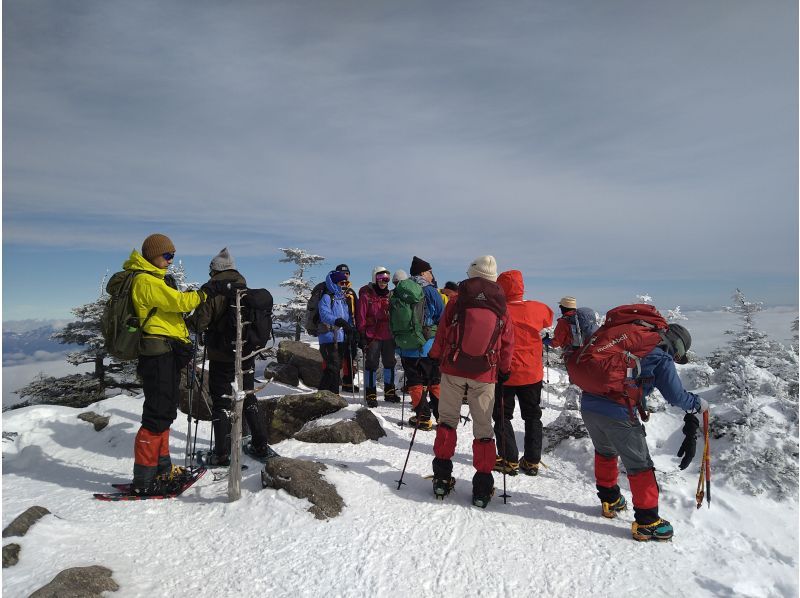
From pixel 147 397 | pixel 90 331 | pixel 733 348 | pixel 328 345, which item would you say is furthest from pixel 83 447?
pixel 733 348

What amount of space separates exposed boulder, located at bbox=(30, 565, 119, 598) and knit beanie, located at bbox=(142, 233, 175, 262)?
3.50 metres

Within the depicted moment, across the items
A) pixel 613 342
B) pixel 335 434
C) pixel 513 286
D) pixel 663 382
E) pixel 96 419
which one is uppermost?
pixel 513 286

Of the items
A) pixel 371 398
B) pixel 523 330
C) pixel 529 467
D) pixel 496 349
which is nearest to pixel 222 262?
pixel 496 349

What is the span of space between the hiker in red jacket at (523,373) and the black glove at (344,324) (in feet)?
13.9

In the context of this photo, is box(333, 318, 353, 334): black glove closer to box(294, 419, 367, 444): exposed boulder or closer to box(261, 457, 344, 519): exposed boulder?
box(294, 419, 367, 444): exposed boulder

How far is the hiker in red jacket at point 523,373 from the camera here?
657cm

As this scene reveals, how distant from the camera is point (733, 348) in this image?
11.9 meters

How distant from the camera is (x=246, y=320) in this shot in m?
6.29

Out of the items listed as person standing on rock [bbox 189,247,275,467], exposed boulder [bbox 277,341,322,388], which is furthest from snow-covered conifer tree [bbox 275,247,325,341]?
person standing on rock [bbox 189,247,275,467]

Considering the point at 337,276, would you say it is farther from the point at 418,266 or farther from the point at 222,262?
the point at 222,262

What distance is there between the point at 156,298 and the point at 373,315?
224 inches

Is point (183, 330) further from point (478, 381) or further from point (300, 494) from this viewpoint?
point (478, 381)

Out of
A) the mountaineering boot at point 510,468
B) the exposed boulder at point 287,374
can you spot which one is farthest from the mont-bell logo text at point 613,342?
the exposed boulder at point 287,374

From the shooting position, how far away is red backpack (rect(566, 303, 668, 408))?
4.73 metres
